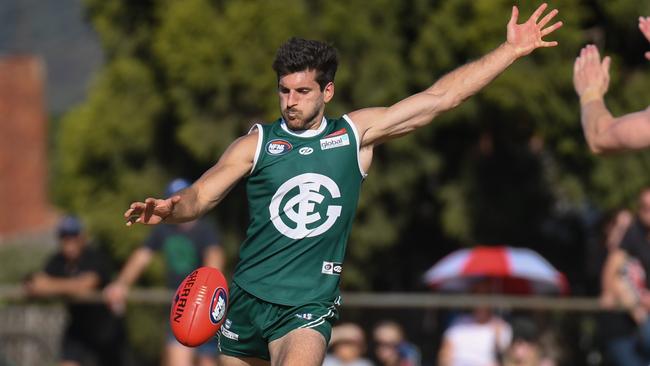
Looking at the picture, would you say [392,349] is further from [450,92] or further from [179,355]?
[450,92]

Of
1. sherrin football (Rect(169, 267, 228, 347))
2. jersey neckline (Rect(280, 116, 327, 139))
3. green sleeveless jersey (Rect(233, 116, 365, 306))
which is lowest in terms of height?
sherrin football (Rect(169, 267, 228, 347))

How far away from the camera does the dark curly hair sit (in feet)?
22.5

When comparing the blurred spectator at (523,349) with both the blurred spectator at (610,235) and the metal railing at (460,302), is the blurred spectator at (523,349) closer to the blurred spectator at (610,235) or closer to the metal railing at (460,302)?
the metal railing at (460,302)

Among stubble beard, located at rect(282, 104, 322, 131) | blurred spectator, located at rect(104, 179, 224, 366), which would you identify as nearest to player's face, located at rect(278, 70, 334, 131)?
stubble beard, located at rect(282, 104, 322, 131)

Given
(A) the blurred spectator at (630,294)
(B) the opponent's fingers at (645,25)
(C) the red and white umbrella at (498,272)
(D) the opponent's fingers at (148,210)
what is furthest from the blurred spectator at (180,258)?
(B) the opponent's fingers at (645,25)

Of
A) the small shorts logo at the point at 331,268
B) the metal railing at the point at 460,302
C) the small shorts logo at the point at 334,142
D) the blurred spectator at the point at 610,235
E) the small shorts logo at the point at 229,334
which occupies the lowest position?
the metal railing at the point at 460,302

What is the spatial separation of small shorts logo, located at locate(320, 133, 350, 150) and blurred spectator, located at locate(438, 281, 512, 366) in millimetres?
4959

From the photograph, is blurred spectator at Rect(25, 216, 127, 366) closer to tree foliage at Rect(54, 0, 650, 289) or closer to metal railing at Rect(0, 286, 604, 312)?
metal railing at Rect(0, 286, 604, 312)

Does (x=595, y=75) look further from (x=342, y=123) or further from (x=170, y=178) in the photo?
(x=170, y=178)

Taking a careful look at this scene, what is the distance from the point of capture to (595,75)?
6996mm

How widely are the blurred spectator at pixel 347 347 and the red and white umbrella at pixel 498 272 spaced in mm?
1288

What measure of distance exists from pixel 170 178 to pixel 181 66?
5.82 ft

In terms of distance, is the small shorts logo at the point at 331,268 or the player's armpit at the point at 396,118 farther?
the player's armpit at the point at 396,118

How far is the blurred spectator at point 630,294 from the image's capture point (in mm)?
10883
